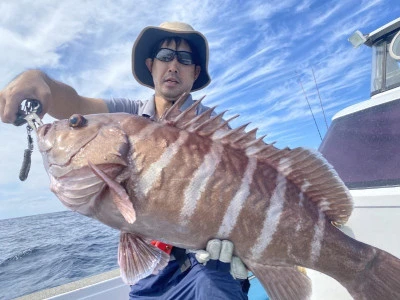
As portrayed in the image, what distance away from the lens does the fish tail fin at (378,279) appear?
1.89m

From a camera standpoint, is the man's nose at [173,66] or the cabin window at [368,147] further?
the man's nose at [173,66]

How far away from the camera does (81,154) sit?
1.90 meters

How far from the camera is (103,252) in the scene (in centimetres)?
1201

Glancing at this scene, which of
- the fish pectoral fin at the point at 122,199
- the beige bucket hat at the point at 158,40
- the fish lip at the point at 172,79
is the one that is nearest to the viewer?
the fish pectoral fin at the point at 122,199

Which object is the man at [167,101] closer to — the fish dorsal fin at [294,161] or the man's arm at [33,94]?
the man's arm at [33,94]

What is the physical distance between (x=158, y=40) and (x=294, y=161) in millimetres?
2495

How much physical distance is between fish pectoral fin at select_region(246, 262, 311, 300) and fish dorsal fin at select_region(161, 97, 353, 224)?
1.56ft

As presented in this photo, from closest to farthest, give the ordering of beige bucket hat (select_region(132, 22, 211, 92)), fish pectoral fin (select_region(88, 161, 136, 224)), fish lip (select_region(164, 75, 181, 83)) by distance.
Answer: fish pectoral fin (select_region(88, 161, 136, 224)), fish lip (select_region(164, 75, 181, 83)), beige bucket hat (select_region(132, 22, 211, 92))

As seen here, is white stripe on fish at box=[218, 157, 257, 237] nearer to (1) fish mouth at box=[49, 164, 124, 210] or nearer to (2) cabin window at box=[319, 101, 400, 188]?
(1) fish mouth at box=[49, 164, 124, 210]

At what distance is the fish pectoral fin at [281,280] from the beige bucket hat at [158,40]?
270cm

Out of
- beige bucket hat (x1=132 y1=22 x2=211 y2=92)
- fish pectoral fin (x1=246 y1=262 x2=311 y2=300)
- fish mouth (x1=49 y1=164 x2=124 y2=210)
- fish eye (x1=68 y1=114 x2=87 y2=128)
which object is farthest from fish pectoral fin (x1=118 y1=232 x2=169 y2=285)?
beige bucket hat (x1=132 y1=22 x2=211 y2=92)

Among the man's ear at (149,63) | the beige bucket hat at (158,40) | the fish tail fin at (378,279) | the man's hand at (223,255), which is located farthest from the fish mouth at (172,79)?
the fish tail fin at (378,279)

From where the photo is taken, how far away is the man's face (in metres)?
3.42

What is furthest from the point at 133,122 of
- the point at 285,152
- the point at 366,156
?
the point at 366,156
